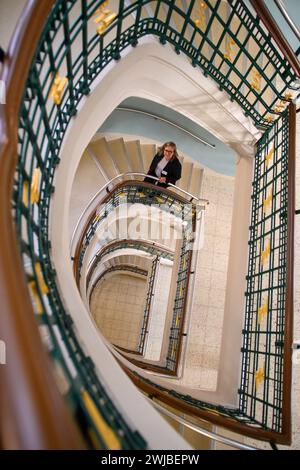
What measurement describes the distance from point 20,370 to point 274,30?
10.5 feet

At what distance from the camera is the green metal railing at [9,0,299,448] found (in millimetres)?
1085

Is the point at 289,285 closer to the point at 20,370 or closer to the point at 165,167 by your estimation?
the point at 20,370

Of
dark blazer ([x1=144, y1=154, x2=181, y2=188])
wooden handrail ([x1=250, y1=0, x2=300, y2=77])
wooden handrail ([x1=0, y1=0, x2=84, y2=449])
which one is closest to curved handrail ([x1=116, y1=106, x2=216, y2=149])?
dark blazer ([x1=144, y1=154, x2=181, y2=188])

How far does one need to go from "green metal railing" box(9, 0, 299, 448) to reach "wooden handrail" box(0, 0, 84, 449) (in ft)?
0.63

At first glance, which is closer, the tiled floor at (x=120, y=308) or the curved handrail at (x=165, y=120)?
the curved handrail at (x=165, y=120)

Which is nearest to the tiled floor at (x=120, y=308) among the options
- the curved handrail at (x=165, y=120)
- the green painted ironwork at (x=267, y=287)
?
the curved handrail at (x=165, y=120)

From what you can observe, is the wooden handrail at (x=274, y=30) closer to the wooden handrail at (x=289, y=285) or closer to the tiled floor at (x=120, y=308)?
the wooden handrail at (x=289, y=285)

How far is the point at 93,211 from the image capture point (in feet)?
14.8

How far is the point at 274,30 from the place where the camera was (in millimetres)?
2650

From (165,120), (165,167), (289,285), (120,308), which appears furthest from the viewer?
(120,308)

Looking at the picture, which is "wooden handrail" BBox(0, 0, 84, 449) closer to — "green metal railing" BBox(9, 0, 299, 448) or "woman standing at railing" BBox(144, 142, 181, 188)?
"green metal railing" BBox(9, 0, 299, 448)

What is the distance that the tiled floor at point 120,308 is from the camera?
12203 millimetres

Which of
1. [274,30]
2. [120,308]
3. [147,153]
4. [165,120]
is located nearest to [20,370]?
[274,30]

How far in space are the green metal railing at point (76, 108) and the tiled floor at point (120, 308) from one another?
9173 mm
